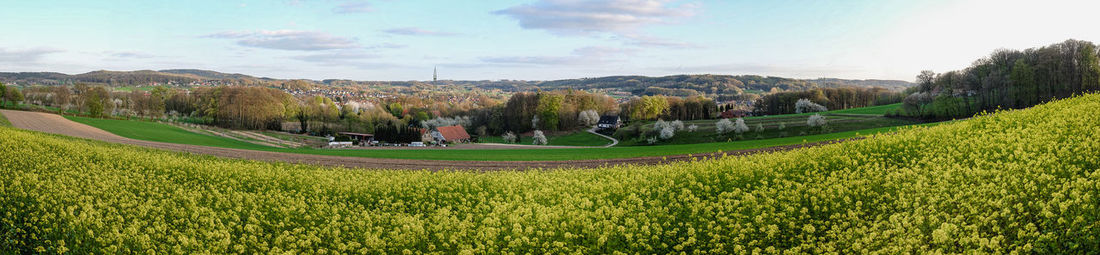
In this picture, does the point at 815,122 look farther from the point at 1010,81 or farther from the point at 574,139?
the point at 574,139

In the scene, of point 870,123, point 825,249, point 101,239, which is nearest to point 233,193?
point 101,239

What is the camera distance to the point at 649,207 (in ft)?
35.3

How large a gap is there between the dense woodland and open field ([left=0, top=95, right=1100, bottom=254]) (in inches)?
1926

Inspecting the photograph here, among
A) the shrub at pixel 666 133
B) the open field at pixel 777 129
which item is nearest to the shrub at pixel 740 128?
the open field at pixel 777 129

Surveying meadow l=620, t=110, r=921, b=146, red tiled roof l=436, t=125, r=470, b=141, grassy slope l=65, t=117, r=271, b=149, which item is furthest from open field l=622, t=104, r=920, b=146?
grassy slope l=65, t=117, r=271, b=149

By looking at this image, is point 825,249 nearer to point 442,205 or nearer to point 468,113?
point 442,205

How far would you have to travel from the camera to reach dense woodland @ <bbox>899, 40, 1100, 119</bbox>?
164 ft

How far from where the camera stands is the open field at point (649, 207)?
7.50 m

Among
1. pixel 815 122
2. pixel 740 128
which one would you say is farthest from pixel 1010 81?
pixel 740 128

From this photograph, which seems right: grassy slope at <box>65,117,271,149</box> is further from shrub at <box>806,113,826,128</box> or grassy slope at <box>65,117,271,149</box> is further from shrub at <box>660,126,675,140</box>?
shrub at <box>806,113,826,128</box>

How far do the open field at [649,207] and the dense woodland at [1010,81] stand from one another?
48.9 m

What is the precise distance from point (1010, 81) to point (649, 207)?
61855 mm

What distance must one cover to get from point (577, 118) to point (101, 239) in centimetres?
9848

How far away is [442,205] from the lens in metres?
12.2
